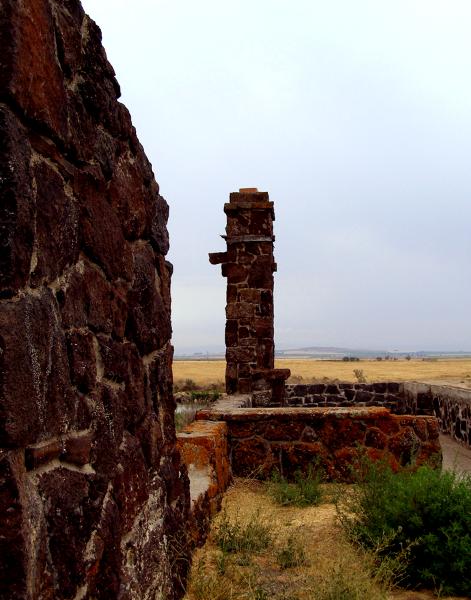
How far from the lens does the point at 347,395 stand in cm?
1444

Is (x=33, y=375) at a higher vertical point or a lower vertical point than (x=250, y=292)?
lower

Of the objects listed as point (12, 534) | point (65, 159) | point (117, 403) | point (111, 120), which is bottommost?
point (12, 534)

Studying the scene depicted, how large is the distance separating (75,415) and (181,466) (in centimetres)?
188

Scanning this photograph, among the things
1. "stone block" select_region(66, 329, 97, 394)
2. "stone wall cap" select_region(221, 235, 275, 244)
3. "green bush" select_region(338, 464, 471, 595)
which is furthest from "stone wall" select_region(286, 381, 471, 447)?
"stone block" select_region(66, 329, 97, 394)

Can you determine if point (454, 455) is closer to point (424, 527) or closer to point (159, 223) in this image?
point (424, 527)

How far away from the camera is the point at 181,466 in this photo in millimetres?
3783

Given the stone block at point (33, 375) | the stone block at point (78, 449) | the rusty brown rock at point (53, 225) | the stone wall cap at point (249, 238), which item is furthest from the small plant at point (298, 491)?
the stone wall cap at point (249, 238)

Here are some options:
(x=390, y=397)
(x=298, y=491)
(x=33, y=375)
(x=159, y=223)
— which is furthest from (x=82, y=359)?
(x=390, y=397)

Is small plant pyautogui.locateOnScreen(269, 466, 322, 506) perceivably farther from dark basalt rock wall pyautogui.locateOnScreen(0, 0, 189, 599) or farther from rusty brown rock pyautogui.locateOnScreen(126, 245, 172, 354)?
rusty brown rock pyautogui.locateOnScreen(126, 245, 172, 354)

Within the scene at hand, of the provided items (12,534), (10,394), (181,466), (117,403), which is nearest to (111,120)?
(117,403)

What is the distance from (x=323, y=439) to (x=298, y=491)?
3.13ft

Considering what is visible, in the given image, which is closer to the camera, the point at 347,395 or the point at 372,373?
the point at 347,395

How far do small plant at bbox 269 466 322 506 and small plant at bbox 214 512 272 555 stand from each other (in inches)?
A: 47.8

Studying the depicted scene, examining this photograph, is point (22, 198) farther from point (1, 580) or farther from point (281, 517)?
point (281, 517)
